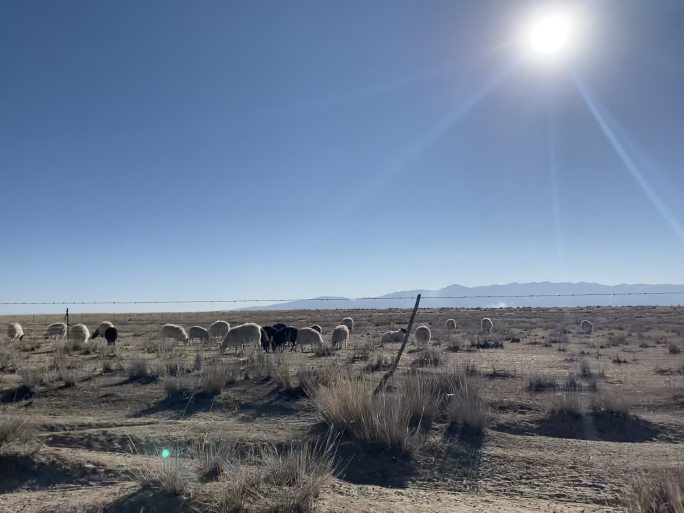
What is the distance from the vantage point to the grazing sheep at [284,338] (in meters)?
27.4

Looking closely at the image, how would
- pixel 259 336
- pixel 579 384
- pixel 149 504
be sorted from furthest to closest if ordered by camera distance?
1. pixel 259 336
2. pixel 579 384
3. pixel 149 504

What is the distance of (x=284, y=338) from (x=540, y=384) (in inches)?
599

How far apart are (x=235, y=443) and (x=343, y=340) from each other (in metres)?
19.7

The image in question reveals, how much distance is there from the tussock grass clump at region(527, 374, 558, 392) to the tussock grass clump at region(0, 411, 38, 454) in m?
11.7

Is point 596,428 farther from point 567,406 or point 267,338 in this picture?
point 267,338

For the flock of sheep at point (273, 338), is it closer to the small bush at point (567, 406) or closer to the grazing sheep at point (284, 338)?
the grazing sheep at point (284, 338)

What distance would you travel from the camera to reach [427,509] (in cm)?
672

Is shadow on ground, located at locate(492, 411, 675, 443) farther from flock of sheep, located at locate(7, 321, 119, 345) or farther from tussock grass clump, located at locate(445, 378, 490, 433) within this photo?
flock of sheep, located at locate(7, 321, 119, 345)

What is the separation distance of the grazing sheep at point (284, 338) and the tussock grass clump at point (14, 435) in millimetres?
16930

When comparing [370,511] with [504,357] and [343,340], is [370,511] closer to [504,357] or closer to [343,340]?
[504,357]

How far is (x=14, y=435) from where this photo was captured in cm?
943

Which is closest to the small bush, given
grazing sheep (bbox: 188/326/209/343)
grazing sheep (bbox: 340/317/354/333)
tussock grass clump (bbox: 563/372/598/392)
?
tussock grass clump (bbox: 563/372/598/392)

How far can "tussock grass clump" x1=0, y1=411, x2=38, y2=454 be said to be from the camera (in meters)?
9.16

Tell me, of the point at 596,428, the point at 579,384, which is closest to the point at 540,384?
the point at 579,384
